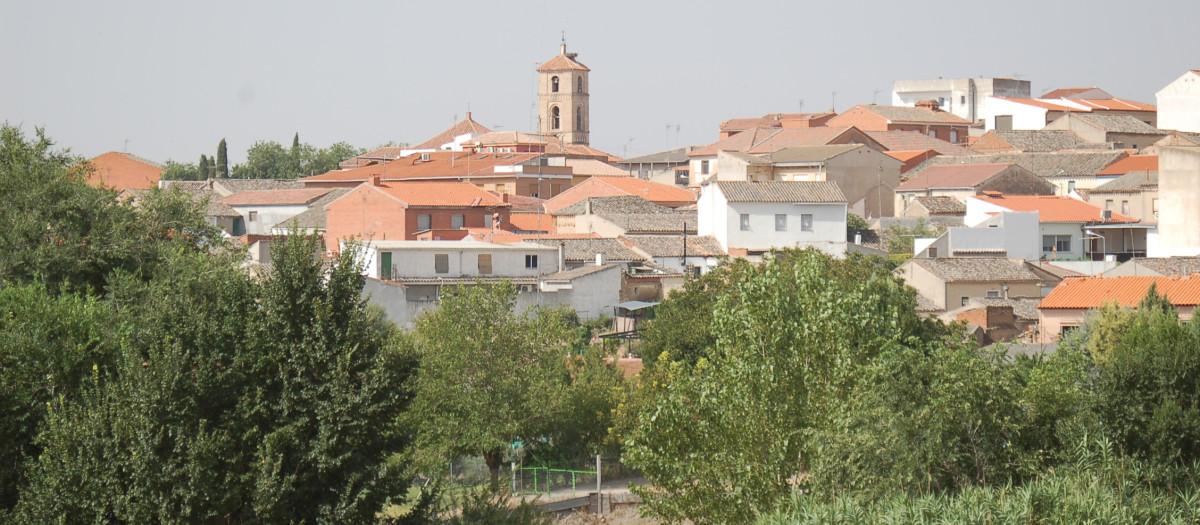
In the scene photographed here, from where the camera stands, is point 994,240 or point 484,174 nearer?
point 994,240

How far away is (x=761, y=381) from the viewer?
16.9 metres

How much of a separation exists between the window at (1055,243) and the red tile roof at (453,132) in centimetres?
5215

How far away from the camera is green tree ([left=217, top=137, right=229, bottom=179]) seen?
91.2 meters

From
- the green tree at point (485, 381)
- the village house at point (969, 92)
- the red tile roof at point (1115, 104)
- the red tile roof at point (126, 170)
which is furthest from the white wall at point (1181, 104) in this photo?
the green tree at point (485, 381)

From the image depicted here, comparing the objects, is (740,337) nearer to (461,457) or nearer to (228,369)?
(228,369)

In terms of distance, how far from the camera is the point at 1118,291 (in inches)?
1215

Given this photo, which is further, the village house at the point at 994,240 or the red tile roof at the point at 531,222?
the red tile roof at the point at 531,222

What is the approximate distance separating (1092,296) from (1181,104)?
4896 cm

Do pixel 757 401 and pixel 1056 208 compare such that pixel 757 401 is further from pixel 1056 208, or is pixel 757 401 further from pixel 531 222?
pixel 531 222

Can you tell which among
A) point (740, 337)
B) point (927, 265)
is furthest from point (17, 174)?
point (927, 265)

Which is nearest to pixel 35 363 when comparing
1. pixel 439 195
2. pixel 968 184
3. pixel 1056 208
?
pixel 439 195

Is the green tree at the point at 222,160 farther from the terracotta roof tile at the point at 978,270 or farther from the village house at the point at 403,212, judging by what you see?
the terracotta roof tile at the point at 978,270

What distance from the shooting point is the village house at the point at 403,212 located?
48.8 metres

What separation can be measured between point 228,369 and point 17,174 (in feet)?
34.2
